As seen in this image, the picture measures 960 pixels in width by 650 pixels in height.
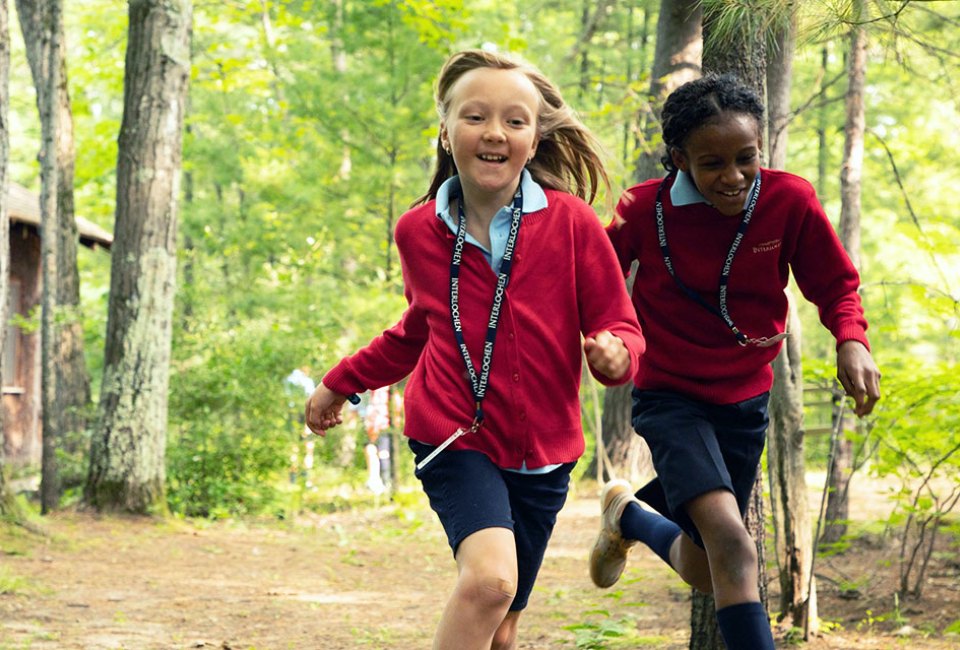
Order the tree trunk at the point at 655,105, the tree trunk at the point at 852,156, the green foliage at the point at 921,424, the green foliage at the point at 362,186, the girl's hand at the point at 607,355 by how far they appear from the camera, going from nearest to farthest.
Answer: the girl's hand at the point at 607,355
the green foliage at the point at 921,424
the green foliage at the point at 362,186
the tree trunk at the point at 852,156
the tree trunk at the point at 655,105

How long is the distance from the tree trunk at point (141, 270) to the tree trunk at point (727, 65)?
658 centimetres

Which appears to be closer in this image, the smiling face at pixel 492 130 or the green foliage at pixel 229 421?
the smiling face at pixel 492 130

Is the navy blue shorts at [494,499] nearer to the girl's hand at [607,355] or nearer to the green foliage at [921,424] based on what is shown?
the girl's hand at [607,355]

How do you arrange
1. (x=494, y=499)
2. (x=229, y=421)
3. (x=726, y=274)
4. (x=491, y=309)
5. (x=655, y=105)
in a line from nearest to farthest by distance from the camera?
(x=494, y=499), (x=491, y=309), (x=726, y=274), (x=655, y=105), (x=229, y=421)

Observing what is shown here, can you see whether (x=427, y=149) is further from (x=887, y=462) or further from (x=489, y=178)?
(x=489, y=178)

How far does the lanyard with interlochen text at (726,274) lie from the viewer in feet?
12.1

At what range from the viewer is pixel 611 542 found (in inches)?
184

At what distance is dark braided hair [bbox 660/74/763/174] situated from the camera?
3600 millimetres

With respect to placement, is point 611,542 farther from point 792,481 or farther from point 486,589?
point 486,589

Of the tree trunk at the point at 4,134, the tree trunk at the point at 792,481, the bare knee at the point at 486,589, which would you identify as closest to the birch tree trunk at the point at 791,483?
the tree trunk at the point at 792,481

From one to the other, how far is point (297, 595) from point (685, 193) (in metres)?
4.72

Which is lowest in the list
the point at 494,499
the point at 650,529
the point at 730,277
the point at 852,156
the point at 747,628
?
the point at 747,628

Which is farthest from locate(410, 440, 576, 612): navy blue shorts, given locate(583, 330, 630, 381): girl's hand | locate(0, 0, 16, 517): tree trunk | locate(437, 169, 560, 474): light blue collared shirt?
locate(0, 0, 16, 517): tree trunk

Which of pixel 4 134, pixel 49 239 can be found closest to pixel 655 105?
pixel 4 134
